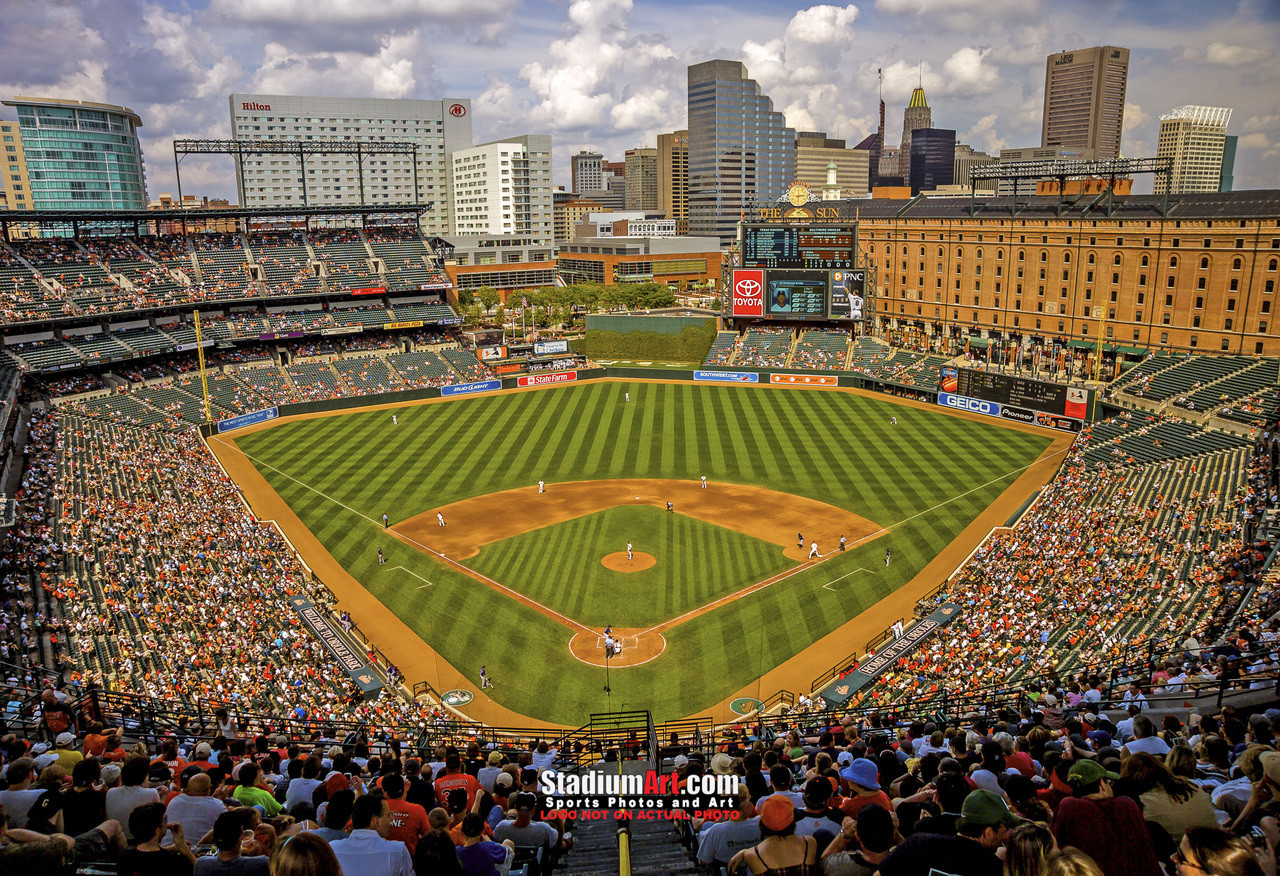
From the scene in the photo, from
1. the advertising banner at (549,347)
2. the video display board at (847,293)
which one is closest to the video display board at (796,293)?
the video display board at (847,293)

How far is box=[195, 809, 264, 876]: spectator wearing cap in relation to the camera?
5297 millimetres

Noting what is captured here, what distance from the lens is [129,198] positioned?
15125 cm

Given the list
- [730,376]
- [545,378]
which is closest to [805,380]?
[730,376]

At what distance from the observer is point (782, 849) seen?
6.20 meters

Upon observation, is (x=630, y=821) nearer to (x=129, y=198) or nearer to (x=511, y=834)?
(x=511, y=834)

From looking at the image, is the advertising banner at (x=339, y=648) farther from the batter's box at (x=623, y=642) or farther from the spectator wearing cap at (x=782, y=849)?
the spectator wearing cap at (x=782, y=849)

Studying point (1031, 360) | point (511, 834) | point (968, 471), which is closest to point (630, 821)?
point (511, 834)

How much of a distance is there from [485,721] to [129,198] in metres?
165

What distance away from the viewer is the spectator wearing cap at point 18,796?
730 centimetres

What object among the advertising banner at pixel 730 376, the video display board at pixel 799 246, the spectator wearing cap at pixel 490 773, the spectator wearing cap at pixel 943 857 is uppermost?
the video display board at pixel 799 246

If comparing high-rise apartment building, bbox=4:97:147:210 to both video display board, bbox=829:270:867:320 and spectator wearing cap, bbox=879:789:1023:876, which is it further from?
spectator wearing cap, bbox=879:789:1023:876

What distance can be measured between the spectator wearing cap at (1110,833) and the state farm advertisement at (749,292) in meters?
72.2

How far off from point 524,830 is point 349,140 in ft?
607

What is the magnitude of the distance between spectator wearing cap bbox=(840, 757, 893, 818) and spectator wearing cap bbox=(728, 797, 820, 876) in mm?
1279
